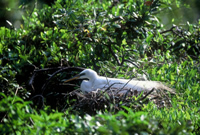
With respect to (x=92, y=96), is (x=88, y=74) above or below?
above

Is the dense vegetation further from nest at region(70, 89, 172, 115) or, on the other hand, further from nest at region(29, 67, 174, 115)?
nest at region(70, 89, 172, 115)

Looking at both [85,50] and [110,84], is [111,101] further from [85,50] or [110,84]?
[85,50]

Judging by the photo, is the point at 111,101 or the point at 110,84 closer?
the point at 111,101

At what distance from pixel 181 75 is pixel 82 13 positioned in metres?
1.79

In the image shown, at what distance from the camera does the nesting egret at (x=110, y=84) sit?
3850 millimetres

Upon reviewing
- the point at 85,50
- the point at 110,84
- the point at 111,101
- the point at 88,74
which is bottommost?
the point at 111,101

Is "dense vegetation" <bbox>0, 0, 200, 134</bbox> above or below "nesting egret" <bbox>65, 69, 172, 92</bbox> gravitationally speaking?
Result: above

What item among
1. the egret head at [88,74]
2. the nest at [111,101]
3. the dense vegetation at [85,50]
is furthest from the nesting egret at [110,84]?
the dense vegetation at [85,50]

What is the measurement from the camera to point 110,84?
387 cm

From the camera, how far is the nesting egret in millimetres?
3850

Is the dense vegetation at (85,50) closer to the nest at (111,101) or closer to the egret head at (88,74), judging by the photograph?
the egret head at (88,74)

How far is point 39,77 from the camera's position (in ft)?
15.5

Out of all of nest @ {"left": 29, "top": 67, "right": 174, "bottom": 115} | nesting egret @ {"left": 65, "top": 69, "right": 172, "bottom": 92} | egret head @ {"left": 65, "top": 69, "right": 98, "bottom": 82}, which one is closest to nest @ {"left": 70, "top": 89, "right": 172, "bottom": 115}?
nest @ {"left": 29, "top": 67, "right": 174, "bottom": 115}

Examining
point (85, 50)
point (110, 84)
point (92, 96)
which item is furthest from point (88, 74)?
point (85, 50)
